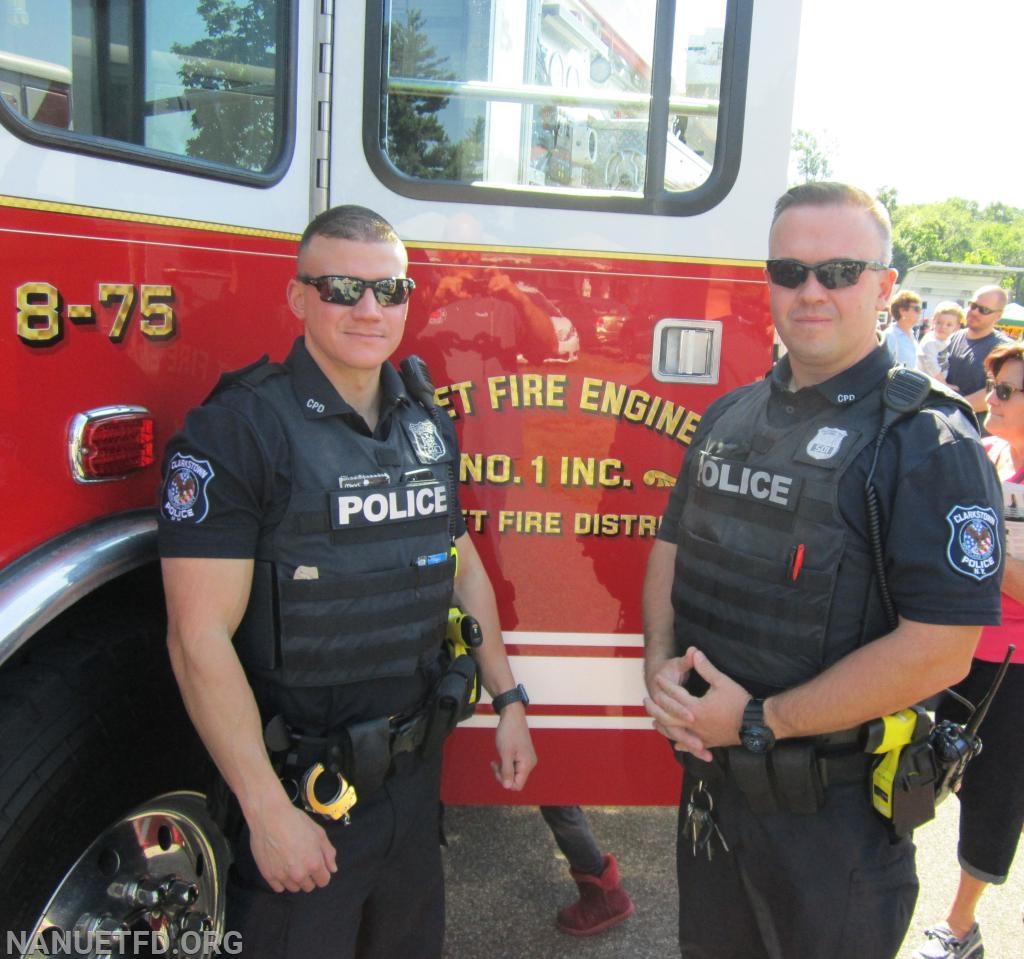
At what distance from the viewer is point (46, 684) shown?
160cm

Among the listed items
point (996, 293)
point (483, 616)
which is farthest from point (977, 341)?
point (483, 616)

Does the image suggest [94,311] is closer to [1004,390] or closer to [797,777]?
[797,777]

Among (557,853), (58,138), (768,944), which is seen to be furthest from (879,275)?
(557,853)

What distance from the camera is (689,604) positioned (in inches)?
71.2

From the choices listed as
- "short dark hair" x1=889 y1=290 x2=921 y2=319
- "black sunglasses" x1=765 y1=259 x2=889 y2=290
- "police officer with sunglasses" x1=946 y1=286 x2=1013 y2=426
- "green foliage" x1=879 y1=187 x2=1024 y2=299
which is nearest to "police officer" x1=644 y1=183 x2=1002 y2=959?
"black sunglasses" x1=765 y1=259 x2=889 y2=290

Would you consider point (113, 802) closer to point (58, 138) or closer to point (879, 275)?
point (58, 138)

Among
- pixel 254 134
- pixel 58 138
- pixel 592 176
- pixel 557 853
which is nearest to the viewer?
pixel 58 138

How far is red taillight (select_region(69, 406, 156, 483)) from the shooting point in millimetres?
1618

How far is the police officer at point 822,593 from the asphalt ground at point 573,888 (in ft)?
3.11

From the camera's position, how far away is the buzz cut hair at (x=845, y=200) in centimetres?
162

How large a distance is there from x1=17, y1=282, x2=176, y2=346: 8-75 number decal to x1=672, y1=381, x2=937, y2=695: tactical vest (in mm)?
1069

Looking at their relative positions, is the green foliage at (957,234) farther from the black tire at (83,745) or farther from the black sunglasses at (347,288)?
the black tire at (83,745)

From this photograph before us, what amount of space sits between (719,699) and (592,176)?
47.0 inches

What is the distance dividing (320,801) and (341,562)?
41 centimetres
